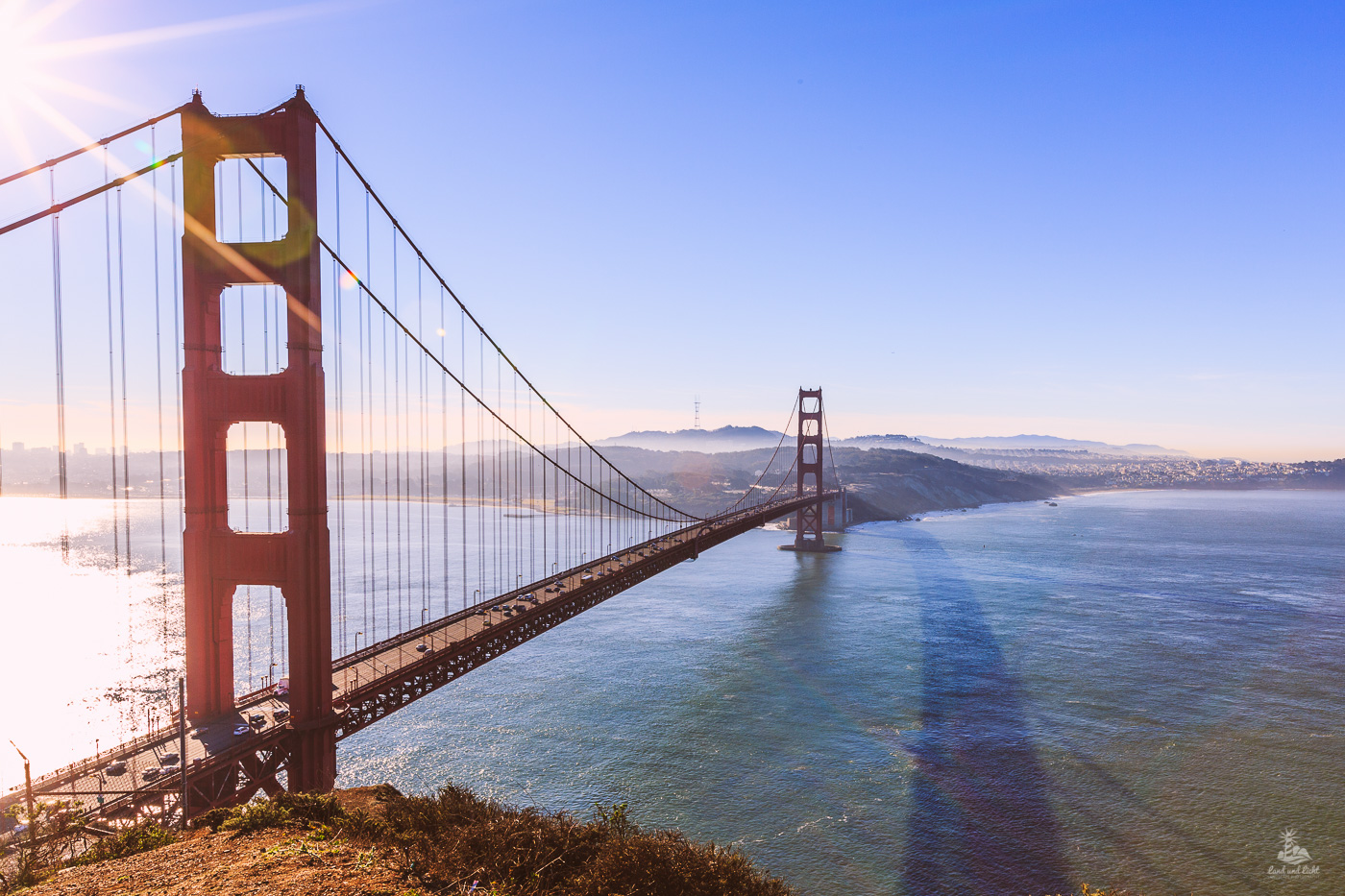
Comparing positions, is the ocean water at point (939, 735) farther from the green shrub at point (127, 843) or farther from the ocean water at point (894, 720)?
the green shrub at point (127, 843)

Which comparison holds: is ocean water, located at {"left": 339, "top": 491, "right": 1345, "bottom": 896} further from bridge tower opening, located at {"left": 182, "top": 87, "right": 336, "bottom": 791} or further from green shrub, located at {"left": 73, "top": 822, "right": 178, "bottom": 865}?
green shrub, located at {"left": 73, "top": 822, "right": 178, "bottom": 865}

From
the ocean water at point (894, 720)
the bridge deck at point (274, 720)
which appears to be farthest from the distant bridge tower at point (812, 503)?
the bridge deck at point (274, 720)

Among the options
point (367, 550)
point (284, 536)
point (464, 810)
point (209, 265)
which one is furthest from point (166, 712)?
point (367, 550)

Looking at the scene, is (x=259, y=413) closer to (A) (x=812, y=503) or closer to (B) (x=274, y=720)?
(B) (x=274, y=720)

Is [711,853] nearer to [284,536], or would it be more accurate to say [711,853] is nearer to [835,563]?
[284,536]

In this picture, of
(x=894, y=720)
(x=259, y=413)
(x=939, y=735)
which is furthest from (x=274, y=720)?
(x=939, y=735)

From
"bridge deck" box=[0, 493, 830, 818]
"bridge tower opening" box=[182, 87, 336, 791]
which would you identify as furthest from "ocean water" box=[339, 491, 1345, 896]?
"bridge tower opening" box=[182, 87, 336, 791]
